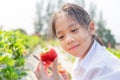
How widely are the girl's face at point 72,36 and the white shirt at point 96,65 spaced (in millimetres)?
58

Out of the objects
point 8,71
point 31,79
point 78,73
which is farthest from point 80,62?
point 31,79

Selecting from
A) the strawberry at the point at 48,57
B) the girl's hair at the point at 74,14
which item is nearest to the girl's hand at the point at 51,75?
the strawberry at the point at 48,57

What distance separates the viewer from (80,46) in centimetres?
244

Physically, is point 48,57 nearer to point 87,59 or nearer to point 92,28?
point 87,59

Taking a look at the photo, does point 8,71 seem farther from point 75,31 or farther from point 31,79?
point 31,79

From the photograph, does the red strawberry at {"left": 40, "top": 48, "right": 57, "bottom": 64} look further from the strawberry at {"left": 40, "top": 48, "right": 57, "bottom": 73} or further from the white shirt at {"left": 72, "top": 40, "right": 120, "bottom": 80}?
the white shirt at {"left": 72, "top": 40, "right": 120, "bottom": 80}

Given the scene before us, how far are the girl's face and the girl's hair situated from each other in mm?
34

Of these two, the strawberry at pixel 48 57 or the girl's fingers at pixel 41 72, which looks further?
the strawberry at pixel 48 57

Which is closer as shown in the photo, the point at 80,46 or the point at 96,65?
the point at 96,65

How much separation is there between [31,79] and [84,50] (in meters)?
3.65

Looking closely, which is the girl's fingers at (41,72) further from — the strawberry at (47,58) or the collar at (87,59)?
the collar at (87,59)

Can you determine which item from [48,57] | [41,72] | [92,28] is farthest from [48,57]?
[92,28]

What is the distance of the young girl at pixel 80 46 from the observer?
2.34 meters

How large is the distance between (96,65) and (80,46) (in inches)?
7.4
